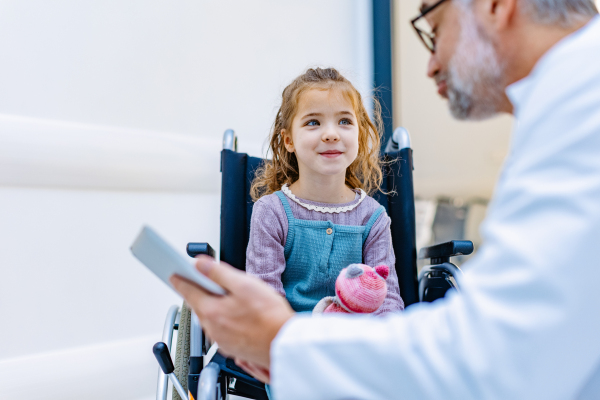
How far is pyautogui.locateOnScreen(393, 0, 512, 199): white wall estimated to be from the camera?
2.08 meters

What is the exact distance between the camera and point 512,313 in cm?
38

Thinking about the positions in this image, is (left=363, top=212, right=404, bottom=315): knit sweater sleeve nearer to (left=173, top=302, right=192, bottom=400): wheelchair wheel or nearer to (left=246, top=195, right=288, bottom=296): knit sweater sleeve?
(left=246, top=195, right=288, bottom=296): knit sweater sleeve

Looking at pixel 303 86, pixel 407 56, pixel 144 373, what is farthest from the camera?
pixel 407 56

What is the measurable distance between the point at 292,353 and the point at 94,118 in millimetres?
1373

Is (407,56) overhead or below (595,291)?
overhead

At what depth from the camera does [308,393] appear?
444 mm

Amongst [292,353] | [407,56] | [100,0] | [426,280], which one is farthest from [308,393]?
[407,56]

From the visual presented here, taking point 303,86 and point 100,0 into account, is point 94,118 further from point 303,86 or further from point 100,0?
point 303,86

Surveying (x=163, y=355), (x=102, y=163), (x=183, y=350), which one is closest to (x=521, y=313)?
(x=163, y=355)

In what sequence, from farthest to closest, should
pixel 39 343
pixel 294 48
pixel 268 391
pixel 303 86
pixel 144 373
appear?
pixel 294 48 → pixel 144 373 → pixel 39 343 → pixel 303 86 → pixel 268 391

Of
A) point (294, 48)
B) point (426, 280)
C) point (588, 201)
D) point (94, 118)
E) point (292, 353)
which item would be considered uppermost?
point (294, 48)

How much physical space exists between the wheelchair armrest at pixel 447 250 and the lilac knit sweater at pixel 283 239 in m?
0.11

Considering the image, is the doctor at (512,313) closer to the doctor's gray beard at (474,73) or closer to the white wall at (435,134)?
the doctor's gray beard at (474,73)

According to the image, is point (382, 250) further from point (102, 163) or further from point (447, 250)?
point (102, 163)
